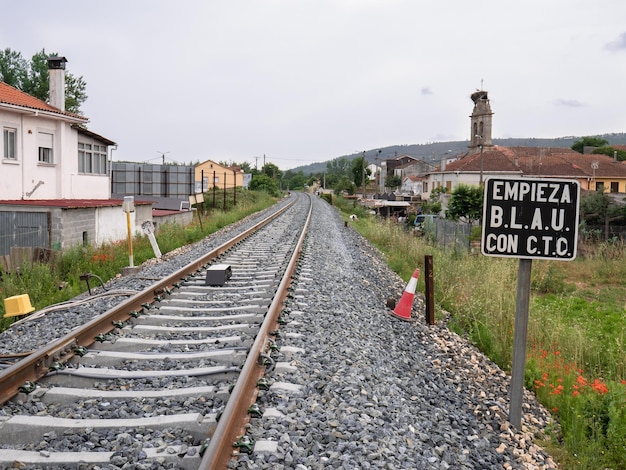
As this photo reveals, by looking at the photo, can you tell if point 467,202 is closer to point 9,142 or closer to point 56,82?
point 56,82

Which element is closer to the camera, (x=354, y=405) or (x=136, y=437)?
(x=136, y=437)

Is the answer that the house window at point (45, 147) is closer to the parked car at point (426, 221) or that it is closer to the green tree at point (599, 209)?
the parked car at point (426, 221)

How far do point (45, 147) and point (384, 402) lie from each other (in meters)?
18.2

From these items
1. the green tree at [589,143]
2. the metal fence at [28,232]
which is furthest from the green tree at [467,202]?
the green tree at [589,143]

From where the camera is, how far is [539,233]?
4.14 meters

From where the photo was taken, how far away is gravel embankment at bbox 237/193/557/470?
129 inches

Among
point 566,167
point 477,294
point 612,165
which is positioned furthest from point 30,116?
point 612,165

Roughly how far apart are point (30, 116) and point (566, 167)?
4913cm

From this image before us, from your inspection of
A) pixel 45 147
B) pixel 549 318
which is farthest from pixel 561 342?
pixel 45 147

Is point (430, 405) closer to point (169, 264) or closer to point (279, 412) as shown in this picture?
point (279, 412)

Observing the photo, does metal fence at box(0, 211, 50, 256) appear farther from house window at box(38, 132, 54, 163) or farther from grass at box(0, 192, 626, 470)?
house window at box(38, 132, 54, 163)

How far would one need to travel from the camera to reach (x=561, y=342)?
24.1 feet

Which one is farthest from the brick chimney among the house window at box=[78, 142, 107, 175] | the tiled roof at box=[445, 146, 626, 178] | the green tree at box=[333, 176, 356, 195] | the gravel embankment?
the green tree at box=[333, 176, 356, 195]

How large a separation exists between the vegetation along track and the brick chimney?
18.9 m
